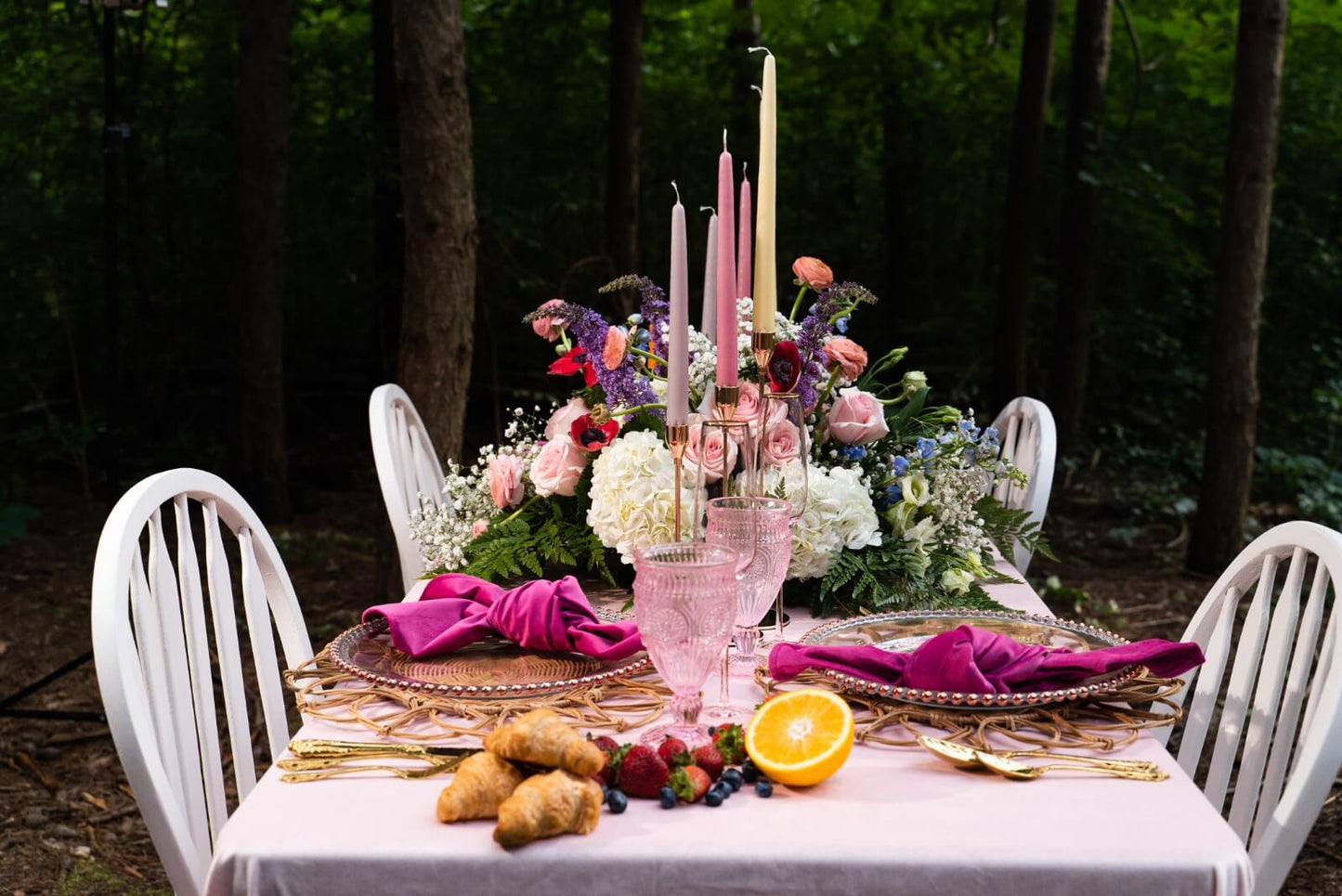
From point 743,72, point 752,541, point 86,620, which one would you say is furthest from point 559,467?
point 743,72

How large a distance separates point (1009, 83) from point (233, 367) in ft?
16.1

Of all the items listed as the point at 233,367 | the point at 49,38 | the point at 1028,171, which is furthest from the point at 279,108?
the point at 1028,171

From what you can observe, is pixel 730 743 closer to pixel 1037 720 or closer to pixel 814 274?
pixel 1037 720

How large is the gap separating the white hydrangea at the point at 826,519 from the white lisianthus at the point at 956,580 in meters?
0.14

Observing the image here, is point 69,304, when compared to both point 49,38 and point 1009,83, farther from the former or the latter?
point 1009,83

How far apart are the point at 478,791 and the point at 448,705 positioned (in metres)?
0.32

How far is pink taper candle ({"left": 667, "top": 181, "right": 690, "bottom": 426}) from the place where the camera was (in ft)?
4.18

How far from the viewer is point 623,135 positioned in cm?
612

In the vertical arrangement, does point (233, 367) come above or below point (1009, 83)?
below

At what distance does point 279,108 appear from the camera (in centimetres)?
542

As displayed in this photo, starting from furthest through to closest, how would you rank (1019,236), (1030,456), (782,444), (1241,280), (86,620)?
1. (1019,236)
2. (1241,280)
3. (86,620)
4. (1030,456)
5. (782,444)

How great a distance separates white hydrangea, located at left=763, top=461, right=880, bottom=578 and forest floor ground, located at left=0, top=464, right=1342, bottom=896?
5.64ft

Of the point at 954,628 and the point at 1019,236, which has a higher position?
the point at 1019,236

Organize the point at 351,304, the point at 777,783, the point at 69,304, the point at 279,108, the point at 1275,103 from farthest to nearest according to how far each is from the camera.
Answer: the point at 351,304, the point at 69,304, the point at 279,108, the point at 1275,103, the point at 777,783
